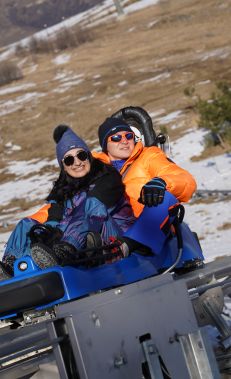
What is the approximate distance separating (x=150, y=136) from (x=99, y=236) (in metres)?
2.02

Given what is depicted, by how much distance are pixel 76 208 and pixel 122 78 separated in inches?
1482

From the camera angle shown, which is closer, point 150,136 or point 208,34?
point 150,136

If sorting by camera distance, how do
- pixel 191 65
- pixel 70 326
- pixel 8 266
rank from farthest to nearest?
pixel 191 65
pixel 8 266
pixel 70 326

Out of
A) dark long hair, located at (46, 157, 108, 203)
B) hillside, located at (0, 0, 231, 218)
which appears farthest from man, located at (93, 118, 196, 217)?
hillside, located at (0, 0, 231, 218)

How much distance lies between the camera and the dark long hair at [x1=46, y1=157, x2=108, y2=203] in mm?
5156

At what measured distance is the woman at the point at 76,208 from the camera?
4668mm

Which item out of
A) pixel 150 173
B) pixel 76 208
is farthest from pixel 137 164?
pixel 76 208

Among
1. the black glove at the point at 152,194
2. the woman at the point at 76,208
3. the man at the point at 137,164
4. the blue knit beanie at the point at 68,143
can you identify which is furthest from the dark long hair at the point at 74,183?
the black glove at the point at 152,194

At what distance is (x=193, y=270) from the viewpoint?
17.8 feet

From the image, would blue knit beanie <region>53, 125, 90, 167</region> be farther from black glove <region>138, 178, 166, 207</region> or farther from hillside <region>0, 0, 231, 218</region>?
hillside <region>0, 0, 231, 218</region>

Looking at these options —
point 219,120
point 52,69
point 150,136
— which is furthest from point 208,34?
point 150,136

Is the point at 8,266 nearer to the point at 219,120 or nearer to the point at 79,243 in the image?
the point at 79,243

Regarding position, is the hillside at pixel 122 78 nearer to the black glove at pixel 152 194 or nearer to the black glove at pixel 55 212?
the black glove at pixel 55 212

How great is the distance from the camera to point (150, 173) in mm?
5633
